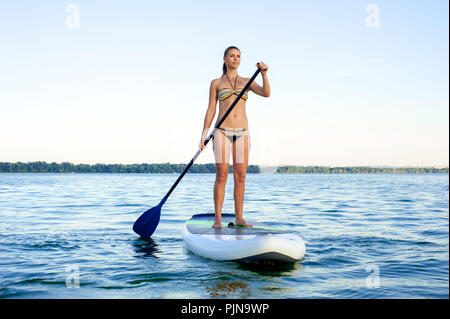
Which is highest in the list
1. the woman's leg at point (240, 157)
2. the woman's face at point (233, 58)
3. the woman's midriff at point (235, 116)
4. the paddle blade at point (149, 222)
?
the woman's face at point (233, 58)

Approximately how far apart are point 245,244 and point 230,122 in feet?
5.69

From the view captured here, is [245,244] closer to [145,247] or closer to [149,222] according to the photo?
[145,247]

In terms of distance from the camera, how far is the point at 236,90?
568 cm

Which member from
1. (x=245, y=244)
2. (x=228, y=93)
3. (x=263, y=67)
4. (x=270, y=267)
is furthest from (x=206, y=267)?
(x=263, y=67)

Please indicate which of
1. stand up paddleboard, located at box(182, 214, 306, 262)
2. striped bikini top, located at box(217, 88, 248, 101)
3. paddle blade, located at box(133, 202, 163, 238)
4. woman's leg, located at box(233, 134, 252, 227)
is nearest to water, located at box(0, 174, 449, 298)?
stand up paddleboard, located at box(182, 214, 306, 262)

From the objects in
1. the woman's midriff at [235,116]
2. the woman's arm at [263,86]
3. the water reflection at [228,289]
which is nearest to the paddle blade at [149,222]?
the woman's midriff at [235,116]

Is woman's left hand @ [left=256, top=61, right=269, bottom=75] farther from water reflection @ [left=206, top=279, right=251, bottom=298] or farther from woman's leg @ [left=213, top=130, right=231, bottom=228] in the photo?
water reflection @ [left=206, top=279, right=251, bottom=298]

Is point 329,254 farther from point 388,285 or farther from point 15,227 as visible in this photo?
point 15,227

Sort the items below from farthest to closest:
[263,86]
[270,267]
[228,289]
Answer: [263,86], [270,267], [228,289]

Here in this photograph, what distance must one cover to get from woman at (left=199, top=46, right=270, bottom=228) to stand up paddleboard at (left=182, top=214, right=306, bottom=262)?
0.54 m

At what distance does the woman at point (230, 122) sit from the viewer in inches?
222

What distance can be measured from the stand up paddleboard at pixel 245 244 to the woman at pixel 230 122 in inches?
21.1

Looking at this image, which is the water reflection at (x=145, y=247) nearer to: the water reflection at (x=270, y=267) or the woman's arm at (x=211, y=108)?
the water reflection at (x=270, y=267)

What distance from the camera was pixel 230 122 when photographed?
5641 millimetres
